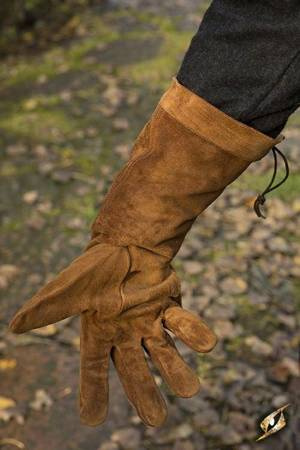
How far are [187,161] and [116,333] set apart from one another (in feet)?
1.73

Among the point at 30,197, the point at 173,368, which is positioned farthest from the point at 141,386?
the point at 30,197

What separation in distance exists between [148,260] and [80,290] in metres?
0.19

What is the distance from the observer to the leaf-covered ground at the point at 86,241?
9.83ft

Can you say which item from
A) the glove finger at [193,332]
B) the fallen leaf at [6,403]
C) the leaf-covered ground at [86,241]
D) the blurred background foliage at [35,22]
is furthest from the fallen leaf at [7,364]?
the blurred background foliage at [35,22]

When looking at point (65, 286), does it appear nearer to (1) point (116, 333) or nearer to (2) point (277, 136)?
(1) point (116, 333)

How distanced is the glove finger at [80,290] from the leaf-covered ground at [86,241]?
1104mm

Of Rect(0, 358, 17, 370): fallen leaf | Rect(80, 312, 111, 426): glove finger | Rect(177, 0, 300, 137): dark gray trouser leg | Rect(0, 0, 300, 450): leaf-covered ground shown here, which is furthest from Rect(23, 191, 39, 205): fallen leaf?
Rect(177, 0, 300, 137): dark gray trouser leg

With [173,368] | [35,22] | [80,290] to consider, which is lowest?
[35,22]

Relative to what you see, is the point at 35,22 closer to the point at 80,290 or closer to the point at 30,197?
the point at 30,197

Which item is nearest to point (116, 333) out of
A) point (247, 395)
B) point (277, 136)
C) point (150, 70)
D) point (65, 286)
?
point (65, 286)

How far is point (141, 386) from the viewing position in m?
2.04

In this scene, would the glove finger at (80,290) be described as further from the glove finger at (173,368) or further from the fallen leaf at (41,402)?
the fallen leaf at (41,402)

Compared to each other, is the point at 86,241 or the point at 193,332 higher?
the point at 193,332

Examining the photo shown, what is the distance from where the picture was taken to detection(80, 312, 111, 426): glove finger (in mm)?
2066
